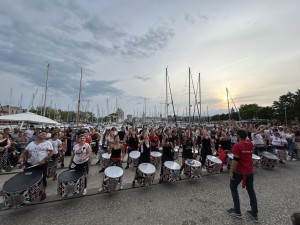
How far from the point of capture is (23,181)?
4.31 m

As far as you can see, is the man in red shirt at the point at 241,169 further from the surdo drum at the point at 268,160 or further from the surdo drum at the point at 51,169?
the surdo drum at the point at 51,169

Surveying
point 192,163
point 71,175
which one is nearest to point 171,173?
point 192,163

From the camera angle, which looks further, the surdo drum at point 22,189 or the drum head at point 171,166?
the drum head at point 171,166

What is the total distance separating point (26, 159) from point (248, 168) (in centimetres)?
610

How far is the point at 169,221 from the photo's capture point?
13.3 ft

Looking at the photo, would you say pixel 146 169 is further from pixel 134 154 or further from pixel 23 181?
pixel 23 181

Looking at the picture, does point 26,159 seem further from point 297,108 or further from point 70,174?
point 297,108

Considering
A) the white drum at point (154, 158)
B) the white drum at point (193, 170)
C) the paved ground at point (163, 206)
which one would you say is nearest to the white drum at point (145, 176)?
the paved ground at point (163, 206)

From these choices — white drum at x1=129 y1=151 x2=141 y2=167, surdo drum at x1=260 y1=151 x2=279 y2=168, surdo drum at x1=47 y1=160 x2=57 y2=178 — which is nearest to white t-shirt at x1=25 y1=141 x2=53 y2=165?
surdo drum at x1=47 y1=160 x2=57 y2=178

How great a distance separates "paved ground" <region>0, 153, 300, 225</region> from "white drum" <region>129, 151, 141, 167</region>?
1.75 m

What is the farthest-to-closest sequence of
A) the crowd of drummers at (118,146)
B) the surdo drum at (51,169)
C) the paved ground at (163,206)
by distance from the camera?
1. the surdo drum at (51,169)
2. the crowd of drummers at (118,146)
3. the paved ground at (163,206)

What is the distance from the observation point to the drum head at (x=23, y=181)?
4.04 meters

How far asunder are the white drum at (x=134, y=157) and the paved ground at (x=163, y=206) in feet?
5.73

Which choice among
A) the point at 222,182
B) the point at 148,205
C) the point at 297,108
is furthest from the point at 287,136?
the point at 297,108
